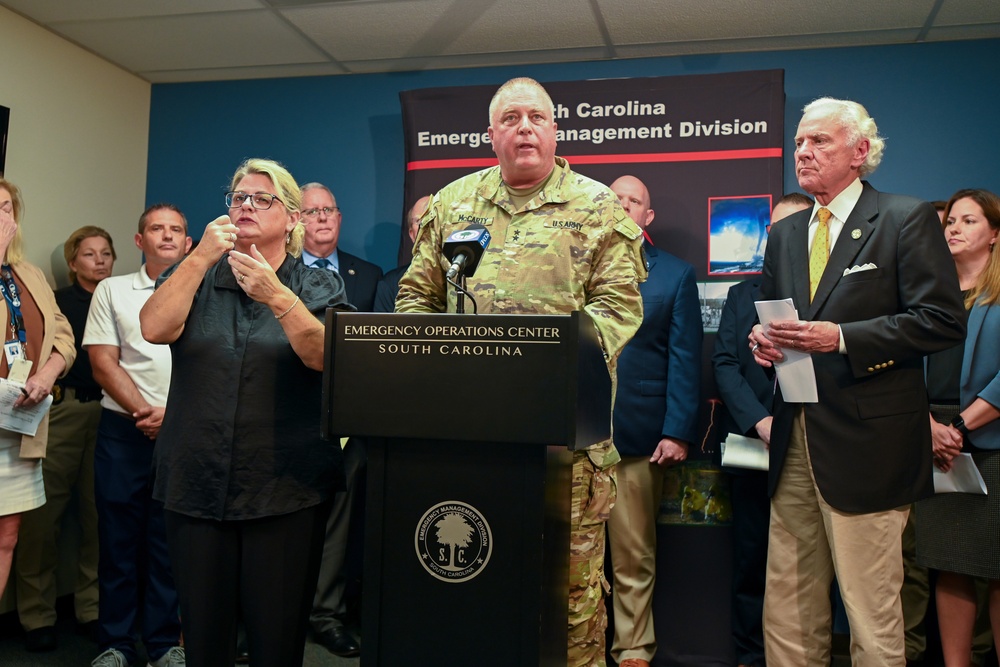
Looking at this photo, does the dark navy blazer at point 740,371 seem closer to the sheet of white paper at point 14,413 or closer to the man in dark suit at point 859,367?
the man in dark suit at point 859,367

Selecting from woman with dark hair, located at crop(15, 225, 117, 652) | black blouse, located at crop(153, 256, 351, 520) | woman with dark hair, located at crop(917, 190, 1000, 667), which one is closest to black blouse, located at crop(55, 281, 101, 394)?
woman with dark hair, located at crop(15, 225, 117, 652)

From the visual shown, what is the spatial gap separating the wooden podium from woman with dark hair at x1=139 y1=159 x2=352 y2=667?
52 cm

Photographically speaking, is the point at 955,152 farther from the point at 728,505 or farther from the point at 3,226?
the point at 3,226

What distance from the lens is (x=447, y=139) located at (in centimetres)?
441

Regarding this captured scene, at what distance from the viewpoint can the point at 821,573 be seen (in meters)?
2.64

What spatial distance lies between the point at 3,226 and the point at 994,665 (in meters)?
4.42

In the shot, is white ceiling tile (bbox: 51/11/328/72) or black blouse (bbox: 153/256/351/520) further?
white ceiling tile (bbox: 51/11/328/72)

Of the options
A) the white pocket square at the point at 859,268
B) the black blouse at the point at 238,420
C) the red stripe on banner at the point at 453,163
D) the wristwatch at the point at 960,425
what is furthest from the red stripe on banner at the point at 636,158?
the black blouse at the point at 238,420

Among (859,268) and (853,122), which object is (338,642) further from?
(853,122)

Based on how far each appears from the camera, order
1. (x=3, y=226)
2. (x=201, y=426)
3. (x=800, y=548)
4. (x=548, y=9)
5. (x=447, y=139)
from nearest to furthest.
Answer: (x=201, y=426) → (x=800, y=548) → (x=3, y=226) → (x=548, y=9) → (x=447, y=139)

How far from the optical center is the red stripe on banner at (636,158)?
4039mm

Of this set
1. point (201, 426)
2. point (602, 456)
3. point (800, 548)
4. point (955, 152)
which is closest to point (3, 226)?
point (201, 426)

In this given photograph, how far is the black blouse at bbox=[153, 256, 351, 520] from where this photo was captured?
2.11 m

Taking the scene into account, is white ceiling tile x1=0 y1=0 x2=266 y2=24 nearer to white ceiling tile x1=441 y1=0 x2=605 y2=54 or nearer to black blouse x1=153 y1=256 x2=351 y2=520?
white ceiling tile x1=441 y1=0 x2=605 y2=54
